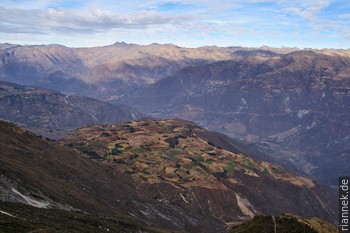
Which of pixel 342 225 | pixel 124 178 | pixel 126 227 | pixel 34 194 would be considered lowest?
pixel 124 178

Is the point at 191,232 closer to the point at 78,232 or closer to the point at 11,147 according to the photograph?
the point at 11,147

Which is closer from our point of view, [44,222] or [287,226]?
[44,222]

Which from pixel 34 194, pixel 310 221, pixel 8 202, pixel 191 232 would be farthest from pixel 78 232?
pixel 191 232

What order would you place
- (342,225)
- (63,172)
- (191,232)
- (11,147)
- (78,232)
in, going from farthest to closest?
(191,232)
(63,172)
(11,147)
(78,232)
(342,225)

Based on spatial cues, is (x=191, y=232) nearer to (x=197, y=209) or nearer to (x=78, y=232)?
(x=197, y=209)

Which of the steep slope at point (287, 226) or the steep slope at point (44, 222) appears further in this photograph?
the steep slope at point (287, 226)

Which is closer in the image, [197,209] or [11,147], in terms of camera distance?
[11,147]

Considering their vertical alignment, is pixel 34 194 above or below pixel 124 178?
above

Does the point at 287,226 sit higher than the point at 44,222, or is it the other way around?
the point at 44,222

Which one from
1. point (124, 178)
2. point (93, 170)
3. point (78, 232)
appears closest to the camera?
point (78, 232)

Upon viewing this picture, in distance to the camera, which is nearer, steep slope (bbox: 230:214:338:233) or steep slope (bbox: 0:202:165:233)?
steep slope (bbox: 0:202:165:233)
